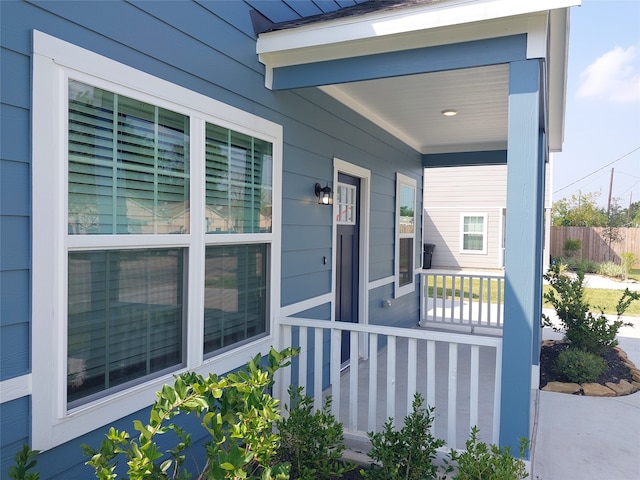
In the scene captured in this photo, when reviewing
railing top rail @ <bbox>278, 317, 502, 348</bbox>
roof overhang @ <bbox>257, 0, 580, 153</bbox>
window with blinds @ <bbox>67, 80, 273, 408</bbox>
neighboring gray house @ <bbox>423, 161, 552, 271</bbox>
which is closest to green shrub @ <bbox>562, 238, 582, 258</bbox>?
neighboring gray house @ <bbox>423, 161, 552, 271</bbox>

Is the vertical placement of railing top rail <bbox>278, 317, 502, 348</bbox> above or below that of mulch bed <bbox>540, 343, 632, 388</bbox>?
above

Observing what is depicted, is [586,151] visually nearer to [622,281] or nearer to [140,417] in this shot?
[622,281]

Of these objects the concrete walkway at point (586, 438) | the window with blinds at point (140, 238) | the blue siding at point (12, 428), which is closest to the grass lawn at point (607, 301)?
the concrete walkway at point (586, 438)

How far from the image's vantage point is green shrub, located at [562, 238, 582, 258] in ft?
51.3

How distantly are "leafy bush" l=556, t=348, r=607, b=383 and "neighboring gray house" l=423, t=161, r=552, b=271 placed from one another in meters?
10.1

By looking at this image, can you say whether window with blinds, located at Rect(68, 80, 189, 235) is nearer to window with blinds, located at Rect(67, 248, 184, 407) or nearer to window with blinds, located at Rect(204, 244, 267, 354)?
window with blinds, located at Rect(67, 248, 184, 407)

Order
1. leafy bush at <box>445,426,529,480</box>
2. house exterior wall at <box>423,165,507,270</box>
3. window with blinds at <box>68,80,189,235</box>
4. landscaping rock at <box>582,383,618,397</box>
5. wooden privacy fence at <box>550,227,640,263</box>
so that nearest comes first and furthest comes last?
window with blinds at <box>68,80,189,235</box>, leafy bush at <box>445,426,529,480</box>, landscaping rock at <box>582,383,618,397</box>, house exterior wall at <box>423,165,507,270</box>, wooden privacy fence at <box>550,227,640,263</box>

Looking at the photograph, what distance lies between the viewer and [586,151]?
3625 cm

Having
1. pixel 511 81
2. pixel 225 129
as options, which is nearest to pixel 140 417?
pixel 225 129

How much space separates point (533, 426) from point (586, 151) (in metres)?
38.7

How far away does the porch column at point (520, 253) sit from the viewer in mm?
2486

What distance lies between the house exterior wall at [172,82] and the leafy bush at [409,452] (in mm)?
1198

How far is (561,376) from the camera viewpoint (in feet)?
15.4

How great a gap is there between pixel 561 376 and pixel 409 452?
A: 3006 millimetres
